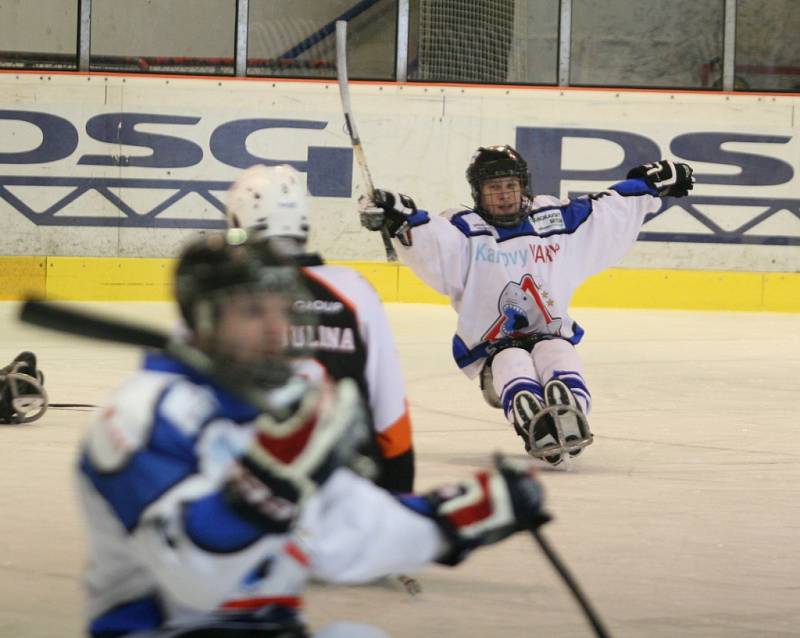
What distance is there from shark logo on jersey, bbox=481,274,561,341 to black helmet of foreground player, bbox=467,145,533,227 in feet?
0.75

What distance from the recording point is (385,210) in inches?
199

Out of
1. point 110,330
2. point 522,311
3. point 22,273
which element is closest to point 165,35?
point 22,273

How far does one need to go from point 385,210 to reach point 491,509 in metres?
3.18

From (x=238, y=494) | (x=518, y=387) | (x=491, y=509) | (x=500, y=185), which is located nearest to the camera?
(x=238, y=494)

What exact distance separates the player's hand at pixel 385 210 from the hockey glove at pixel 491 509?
3032mm

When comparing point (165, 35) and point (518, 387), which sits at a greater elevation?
point (165, 35)

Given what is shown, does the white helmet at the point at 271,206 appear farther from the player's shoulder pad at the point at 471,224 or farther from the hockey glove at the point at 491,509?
the player's shoulder pad at the point at 471,224

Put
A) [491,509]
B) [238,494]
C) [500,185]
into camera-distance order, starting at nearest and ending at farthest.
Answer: [238,494] → [491,509] → [500,185]

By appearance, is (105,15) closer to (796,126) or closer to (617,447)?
(796,126)

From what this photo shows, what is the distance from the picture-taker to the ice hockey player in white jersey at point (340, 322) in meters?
3.16

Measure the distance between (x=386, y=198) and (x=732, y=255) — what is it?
616 cm

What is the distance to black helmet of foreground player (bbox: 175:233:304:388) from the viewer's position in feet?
5.94

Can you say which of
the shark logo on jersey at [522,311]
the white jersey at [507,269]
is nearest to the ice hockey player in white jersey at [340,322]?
the white jersey at [507,269]

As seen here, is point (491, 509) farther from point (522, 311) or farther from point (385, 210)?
point (522, 311)
